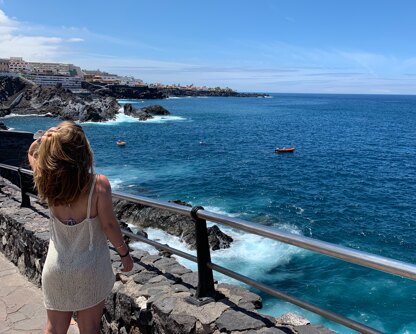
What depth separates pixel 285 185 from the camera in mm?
30391

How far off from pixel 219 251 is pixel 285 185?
14.7 metres

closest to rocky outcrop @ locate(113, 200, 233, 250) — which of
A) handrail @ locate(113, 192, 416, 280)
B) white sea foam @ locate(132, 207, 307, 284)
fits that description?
white sea foam @ locate(132, 207, 307, 284)

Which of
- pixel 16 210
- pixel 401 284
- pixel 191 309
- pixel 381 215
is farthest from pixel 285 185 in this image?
pixel 191 309

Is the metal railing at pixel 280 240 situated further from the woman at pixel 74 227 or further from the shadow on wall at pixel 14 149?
the shadow on wall at pixel 14 149

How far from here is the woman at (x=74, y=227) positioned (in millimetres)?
2473

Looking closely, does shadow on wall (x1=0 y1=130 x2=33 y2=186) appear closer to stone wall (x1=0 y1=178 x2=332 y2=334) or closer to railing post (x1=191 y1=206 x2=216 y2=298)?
stone wall (x1=0 y1=178 x2=332 y2=334)

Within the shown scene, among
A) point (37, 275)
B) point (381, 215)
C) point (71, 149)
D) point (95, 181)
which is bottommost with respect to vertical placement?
point (381, 215)

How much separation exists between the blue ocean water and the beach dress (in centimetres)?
1006

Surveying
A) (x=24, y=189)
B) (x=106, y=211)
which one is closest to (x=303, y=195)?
(x=24, y=189)

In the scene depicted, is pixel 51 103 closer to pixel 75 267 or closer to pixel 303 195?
pixel 303 195

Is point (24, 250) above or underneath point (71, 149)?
underneath

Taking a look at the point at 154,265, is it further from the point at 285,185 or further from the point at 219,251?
the point at 285,185

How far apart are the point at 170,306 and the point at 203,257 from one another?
545 mm

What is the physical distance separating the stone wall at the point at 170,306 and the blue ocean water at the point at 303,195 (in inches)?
329
